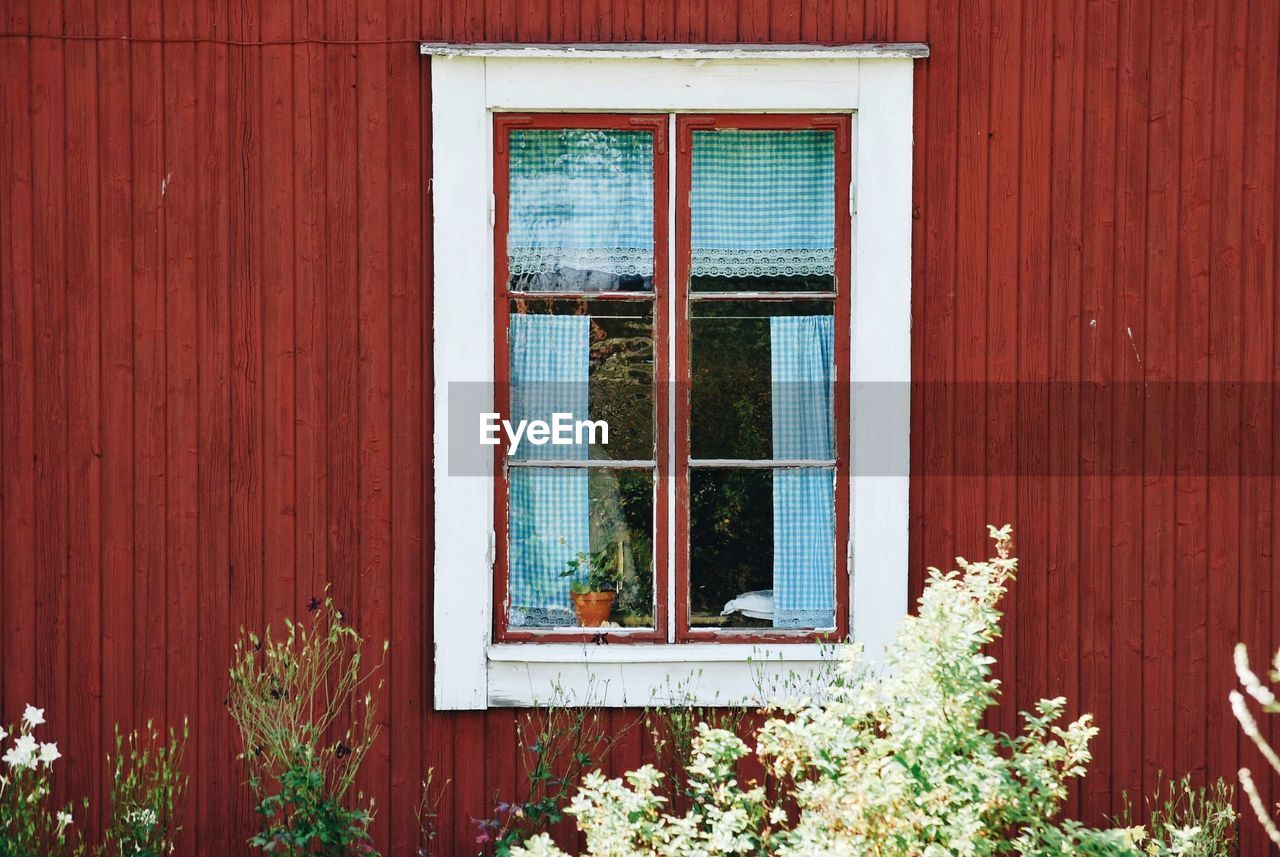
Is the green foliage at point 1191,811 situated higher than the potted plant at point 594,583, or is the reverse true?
the potted plant at point 594,583

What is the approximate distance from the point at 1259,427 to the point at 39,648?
4.02 metres

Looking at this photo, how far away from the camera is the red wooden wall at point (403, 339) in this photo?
3900mm

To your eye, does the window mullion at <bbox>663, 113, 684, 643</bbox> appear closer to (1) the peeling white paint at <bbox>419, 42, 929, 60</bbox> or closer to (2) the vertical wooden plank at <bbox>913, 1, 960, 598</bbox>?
(1) the peeling white paint at <bbox>419, 42, 929, 60</bbox>

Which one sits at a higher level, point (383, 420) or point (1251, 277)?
point (1251, 277)

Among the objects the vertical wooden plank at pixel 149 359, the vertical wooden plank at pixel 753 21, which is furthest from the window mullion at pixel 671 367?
the vertical wooden plank at pixel 149 359

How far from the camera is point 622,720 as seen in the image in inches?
155

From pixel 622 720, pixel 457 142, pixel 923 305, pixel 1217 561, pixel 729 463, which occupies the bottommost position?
pixel 622 720

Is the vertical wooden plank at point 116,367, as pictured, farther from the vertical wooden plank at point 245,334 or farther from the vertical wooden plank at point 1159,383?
the vertical wooden plank at point 1159,383

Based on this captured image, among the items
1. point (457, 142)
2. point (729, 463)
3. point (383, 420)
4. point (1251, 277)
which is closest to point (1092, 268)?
point (1251, 277)

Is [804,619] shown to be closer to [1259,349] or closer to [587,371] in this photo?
[587,371]

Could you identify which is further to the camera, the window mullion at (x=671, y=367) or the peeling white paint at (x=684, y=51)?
the window mullion at (x=671, y=367)

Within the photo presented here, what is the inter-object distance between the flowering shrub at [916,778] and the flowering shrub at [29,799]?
1.63 m

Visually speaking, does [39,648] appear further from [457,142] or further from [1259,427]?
[1259,427]

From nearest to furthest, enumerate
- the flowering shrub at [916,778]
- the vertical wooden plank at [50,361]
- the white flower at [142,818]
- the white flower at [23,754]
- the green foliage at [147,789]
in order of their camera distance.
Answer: the flowering shrub at [916,778] → the white flower at [23,754] → the white flower at [142,818] → the green foliage at [147,789] → the vertical wooden plank at [50,361]
